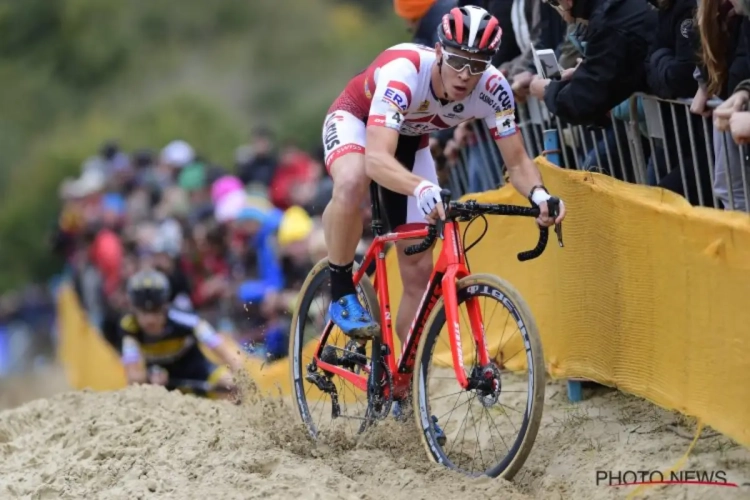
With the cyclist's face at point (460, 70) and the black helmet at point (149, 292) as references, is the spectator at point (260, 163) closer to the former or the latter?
the black helmet at point (149, 292)

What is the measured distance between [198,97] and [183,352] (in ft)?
113

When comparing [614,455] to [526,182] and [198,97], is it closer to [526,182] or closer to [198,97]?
[526,182]

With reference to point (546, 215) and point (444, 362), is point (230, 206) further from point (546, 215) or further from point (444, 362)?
point (546, 215)

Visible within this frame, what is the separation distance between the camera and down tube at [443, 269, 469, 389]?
20.2 feet

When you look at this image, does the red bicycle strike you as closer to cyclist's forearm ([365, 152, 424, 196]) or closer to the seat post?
the seat post

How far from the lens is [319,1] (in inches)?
2694

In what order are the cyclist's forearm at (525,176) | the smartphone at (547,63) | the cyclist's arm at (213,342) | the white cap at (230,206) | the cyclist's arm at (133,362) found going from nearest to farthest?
the cyclist's forearm at (525,176) → the smartphone at (547,63) → the cyclist's arm at (213,342) → the cyclist's arm at (133,362) → the white cap at (230,206)

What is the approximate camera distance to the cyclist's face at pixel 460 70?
637 cm

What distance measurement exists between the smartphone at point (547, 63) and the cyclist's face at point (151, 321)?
5.20 meters

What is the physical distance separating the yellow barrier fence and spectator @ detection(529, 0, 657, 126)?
0.41 m

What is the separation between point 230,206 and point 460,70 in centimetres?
843

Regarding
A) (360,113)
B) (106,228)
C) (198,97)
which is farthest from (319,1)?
(360,113)

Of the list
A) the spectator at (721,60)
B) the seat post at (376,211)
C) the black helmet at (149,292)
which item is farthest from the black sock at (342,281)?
the black helmet at (149,292)

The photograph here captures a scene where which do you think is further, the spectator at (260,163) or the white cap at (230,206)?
the spectator at (260,163)
